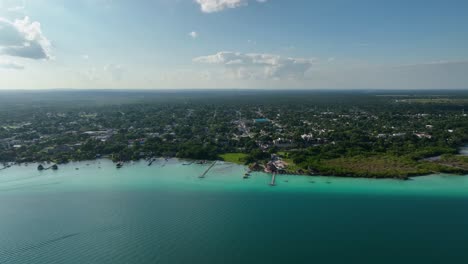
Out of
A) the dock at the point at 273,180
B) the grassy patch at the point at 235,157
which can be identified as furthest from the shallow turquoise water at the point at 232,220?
the grassy patch at the point at 235,157

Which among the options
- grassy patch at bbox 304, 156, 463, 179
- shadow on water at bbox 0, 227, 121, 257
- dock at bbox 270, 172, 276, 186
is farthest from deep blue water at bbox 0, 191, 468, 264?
grassy patch at bbox 304, 156, 463, 179

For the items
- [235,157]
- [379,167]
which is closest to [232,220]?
[235,157]

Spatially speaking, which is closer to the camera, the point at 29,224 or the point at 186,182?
the point at 29,224

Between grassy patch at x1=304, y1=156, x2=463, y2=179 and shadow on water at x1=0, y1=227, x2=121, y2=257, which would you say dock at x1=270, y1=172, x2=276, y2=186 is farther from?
shadow on water at x1=0, y1=227, x2=121, y2=257

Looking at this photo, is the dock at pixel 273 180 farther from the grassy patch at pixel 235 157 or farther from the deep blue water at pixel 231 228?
the grassy patch at pixel 235 157

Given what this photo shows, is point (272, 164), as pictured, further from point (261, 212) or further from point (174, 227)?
point (174, 227)

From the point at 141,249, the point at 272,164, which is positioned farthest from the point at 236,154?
the point at 141,249
